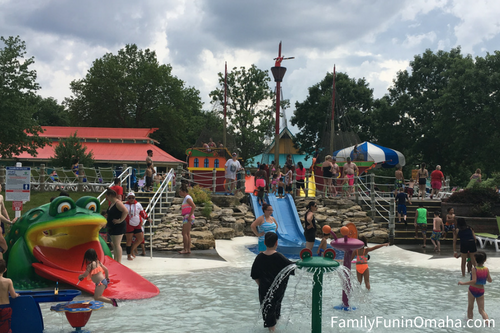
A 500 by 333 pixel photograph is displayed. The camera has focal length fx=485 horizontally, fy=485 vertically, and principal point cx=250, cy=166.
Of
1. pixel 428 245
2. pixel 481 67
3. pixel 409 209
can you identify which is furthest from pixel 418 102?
pixel 428 245

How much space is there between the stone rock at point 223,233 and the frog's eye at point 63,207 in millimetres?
8263

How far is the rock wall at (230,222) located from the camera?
48.3 ft

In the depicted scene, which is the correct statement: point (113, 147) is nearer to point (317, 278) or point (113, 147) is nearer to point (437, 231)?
point (437, 231)

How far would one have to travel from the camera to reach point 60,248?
8.99 meters

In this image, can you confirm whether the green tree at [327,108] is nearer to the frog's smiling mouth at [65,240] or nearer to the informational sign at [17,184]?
the informational sign at [17,184]

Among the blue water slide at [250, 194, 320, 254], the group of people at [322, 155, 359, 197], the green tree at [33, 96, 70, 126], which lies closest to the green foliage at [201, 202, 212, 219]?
the blue water slide at [250, 194, 320, 254]

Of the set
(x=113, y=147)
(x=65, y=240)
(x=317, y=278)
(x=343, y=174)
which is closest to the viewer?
(x=317, y=278)

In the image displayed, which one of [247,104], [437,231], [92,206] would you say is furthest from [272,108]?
[92,206]

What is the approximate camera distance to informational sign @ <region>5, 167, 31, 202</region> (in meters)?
12.9

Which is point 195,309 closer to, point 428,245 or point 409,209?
point 428,245

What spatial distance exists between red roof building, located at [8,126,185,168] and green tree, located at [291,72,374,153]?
532 inches

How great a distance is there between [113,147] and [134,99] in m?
12.6

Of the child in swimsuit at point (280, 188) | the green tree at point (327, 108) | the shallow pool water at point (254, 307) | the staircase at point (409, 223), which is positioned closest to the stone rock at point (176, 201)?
the child in swimsuit at point (280, 188)

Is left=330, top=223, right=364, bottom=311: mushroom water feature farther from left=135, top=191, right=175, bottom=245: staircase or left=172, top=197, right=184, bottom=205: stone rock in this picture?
left=172, top=197, right=184, bottom=205: stone rock
